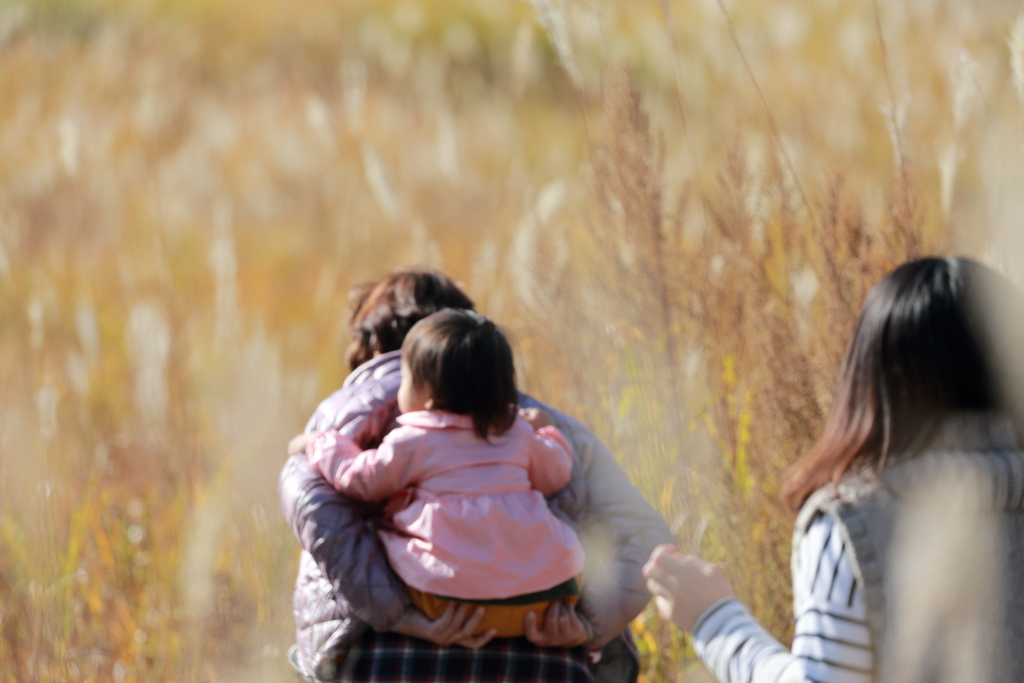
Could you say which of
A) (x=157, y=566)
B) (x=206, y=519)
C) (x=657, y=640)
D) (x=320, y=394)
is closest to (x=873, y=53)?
(x=320, y=394)

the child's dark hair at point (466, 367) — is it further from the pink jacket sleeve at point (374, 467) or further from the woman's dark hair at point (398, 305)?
the woman's dark hair at point (398, 305)

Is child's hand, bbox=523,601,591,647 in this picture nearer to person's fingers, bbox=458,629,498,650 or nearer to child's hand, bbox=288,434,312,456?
person's fingers, bbox=458,629,498,650

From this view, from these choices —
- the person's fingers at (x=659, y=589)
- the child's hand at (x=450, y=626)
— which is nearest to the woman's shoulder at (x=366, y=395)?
the child's hand at (x=450, y=626)

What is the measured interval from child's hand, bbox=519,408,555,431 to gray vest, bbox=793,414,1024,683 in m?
0.67

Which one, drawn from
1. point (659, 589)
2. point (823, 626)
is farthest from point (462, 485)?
point (823, 626)

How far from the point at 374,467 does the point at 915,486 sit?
796 millimetres

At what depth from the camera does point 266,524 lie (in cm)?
223

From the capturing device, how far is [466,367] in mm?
1591

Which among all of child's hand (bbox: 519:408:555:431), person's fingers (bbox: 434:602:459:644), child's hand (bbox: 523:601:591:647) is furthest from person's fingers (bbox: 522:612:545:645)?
child's hand (bbox: 519:408:555:431)

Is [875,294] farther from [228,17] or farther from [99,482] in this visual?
[228,17]

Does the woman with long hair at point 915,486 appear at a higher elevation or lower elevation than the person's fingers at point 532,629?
higher

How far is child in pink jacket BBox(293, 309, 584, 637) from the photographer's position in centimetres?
155

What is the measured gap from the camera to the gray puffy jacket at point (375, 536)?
1557mm

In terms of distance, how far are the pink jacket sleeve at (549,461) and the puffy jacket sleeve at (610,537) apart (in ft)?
0.27
